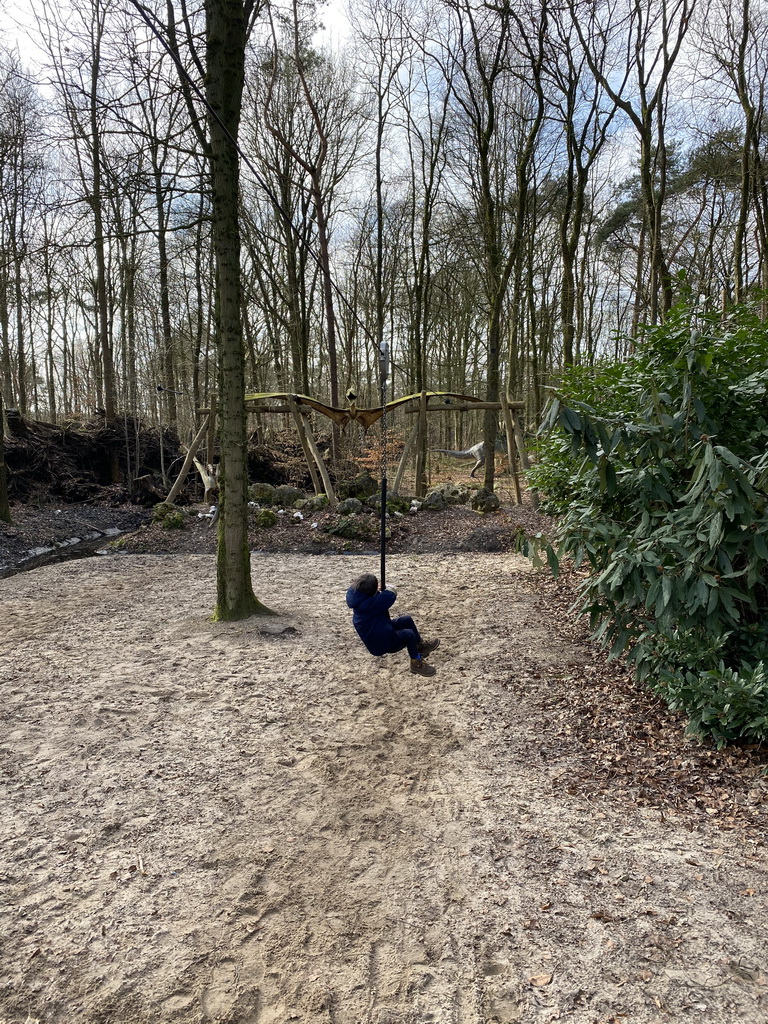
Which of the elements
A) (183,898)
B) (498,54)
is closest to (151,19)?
(183,898)

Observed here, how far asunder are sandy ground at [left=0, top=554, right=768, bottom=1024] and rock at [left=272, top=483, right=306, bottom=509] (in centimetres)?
819

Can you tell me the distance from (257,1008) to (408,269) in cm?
2203

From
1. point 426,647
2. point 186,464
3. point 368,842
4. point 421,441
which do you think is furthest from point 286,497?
point 368,842

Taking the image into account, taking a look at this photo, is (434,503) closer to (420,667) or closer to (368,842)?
(420,667)

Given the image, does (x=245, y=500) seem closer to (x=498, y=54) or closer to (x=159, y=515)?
(x=159, y=515)

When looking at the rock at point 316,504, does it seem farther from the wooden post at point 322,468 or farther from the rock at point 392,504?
the rock at point 392,504

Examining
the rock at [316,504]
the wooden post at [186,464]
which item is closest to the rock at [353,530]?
the rock at [316,504]

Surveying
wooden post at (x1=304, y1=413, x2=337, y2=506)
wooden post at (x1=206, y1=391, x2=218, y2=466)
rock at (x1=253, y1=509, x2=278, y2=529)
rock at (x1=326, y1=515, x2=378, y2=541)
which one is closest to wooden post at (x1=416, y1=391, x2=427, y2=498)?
wooden post at (x1=304, y1=413, x2=337, y2=506)

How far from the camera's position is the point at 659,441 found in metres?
3.45

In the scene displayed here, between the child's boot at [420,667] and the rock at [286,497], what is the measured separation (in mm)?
8563

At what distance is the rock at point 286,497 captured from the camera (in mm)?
13469

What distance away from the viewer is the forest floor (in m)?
2.19

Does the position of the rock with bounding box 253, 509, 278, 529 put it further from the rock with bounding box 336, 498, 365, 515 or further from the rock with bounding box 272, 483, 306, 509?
the rock with bounding box 336, 498, 365, 515

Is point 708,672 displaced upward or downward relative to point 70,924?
upward
